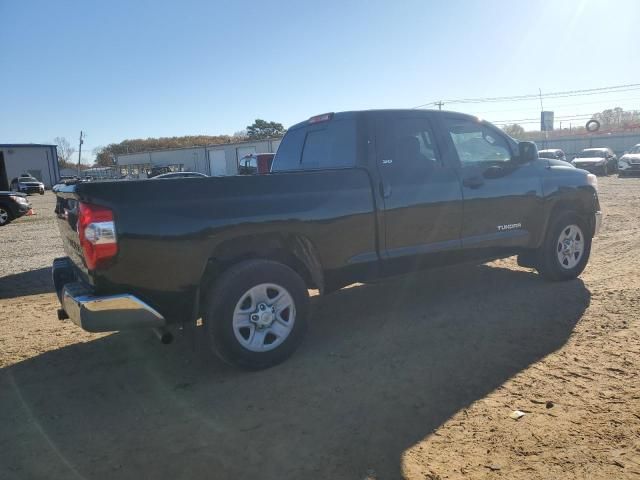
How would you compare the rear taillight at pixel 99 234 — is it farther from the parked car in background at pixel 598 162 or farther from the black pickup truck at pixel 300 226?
the parked car in background at pixel 598 162

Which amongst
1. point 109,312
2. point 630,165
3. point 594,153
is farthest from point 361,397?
point 594,153

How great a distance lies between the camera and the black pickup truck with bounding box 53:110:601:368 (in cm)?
339

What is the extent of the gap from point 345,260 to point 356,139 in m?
1.16

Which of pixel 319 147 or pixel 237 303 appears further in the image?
pixel 319 147

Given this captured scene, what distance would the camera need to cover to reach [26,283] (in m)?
7.31

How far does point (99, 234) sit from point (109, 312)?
0.52m

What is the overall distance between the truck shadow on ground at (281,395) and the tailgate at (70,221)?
97 centimetres

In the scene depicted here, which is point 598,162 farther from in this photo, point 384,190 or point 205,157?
point 205,157

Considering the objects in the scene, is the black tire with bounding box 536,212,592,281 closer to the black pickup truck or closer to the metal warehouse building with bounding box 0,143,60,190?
the black pickup truck

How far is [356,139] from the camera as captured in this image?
15.2 ft

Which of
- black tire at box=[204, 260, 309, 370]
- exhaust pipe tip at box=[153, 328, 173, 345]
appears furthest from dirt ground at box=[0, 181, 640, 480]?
exhaust pipe tip at box=[153, 328, 173, 345]

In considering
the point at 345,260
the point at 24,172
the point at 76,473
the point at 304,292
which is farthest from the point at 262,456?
the point at 24,172

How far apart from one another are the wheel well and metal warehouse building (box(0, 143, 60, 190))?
196 feet

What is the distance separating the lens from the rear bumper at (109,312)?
10.8 feet
